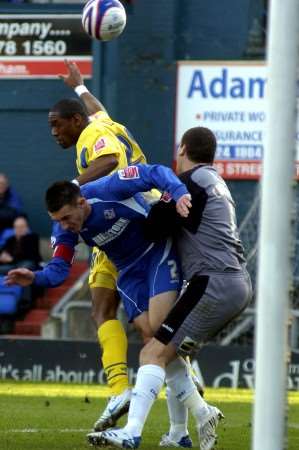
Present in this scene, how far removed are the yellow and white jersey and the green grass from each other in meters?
1.79

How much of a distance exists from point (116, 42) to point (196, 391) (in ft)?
37.1

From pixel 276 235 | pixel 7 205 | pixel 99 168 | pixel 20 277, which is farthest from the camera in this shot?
pixel 7 205

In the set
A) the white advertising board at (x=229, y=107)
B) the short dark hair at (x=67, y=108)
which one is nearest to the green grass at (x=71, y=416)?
the short dark hair at (x=67, y=108)

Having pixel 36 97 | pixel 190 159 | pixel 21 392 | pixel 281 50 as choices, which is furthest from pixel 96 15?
pixel 36 97

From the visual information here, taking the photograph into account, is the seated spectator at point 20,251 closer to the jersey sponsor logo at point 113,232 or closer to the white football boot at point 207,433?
the jersey sponsor logo at point 113,232

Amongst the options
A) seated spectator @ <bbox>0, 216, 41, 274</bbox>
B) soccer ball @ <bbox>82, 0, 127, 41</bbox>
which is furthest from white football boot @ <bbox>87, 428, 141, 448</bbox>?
seated spectator @ <bbox>0, 216, 41, 274</bbox>

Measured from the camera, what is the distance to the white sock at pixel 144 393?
7324mm

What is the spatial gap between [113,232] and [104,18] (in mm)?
2406

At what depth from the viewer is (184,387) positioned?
7734mm

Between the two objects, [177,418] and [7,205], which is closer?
[177,418]

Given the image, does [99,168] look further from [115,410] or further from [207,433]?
[207,433]

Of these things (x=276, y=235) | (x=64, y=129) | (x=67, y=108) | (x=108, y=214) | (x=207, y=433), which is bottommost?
(x=207, y=433)

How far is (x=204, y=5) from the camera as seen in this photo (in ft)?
60.8

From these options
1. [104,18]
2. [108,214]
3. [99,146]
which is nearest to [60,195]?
[108,214]
